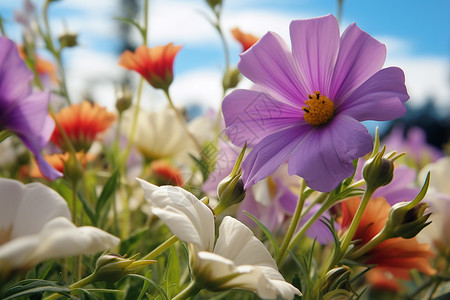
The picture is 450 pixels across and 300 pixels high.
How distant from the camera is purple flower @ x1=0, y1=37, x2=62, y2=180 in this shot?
268mm

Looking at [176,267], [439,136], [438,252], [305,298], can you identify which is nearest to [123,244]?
[176,267]

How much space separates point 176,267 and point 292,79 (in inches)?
6.1

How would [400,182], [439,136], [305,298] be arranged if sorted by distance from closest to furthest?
[305,298], [400,182], [439,136]

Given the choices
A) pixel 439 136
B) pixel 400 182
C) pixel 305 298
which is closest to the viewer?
pixel 305 298

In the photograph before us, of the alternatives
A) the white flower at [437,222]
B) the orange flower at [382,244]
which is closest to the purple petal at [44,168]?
the orange flower at [382,244]

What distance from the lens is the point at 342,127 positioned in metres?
0.31

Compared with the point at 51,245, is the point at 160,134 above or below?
below

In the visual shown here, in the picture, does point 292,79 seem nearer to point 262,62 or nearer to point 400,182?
point 262,62

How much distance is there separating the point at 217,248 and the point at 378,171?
106 mm

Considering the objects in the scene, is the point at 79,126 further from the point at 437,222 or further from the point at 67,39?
the point at 437,222

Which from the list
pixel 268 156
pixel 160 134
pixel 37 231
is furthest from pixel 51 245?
pixel 160 134

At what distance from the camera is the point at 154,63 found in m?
0.49

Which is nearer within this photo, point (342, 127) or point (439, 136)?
Answer: point (342, 127)

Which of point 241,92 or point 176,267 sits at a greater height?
point 241,92
